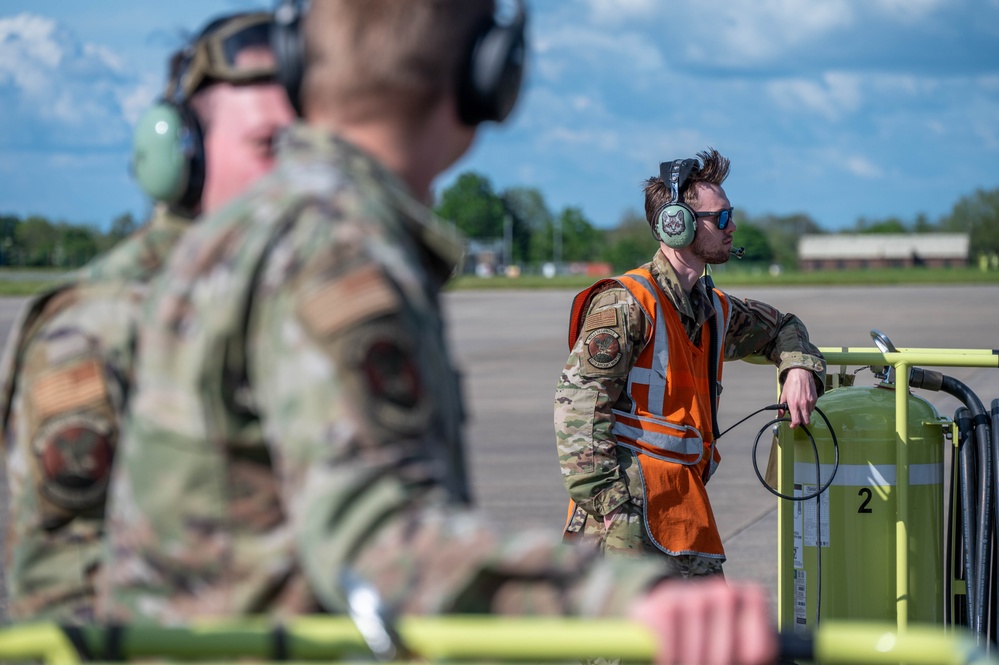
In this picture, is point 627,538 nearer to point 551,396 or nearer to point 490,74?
point 490,74

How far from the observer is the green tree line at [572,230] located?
129 metres

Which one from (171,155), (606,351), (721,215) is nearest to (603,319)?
(606,351)

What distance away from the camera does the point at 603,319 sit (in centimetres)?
454

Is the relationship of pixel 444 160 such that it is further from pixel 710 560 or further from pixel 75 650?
pixel 710 560

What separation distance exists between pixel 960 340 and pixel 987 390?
9.26m

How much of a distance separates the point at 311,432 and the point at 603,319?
321 cm

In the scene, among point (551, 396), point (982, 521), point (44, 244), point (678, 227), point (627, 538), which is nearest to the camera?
point (982, 521)

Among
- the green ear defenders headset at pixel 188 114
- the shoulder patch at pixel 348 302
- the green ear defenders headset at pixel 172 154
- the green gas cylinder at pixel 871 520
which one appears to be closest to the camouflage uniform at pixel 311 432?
the shoulder patch at pixel 348 302

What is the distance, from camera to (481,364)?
21.0m

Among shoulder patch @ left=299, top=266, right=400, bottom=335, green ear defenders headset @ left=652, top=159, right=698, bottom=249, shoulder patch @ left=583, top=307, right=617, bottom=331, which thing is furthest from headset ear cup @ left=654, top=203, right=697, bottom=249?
shoulder patch @ left=299, top=266, right=400, bottom=335

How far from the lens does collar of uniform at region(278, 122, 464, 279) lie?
63.4 inches

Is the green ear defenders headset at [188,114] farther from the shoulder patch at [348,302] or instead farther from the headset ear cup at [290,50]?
the shoulder patch at [348,302]

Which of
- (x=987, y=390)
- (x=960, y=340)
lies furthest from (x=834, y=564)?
(x=960, y=340)

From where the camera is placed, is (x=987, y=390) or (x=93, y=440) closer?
(x=93, y=440)
